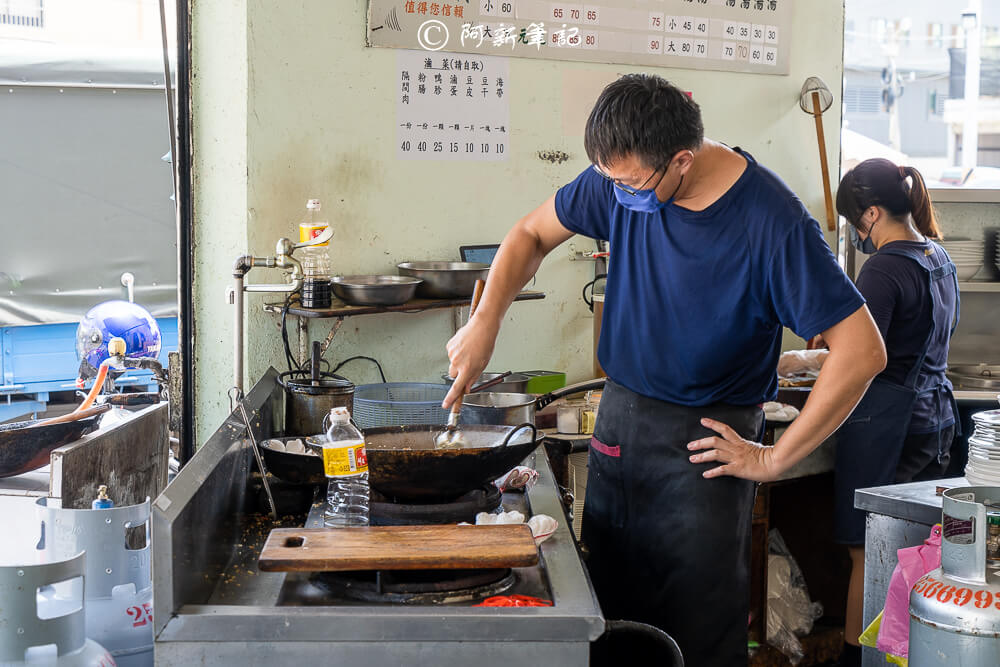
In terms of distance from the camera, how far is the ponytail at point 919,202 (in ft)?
10.5

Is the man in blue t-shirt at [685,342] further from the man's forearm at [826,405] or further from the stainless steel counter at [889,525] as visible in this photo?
the stainless steel counter at [889,525]

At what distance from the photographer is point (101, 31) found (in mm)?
6367

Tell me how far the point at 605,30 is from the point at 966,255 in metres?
2.08

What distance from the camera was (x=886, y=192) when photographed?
315 cm

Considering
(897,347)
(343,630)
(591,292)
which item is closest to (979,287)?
(897,347)

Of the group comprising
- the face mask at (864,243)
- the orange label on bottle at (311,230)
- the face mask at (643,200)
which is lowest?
the face mask at (864,243)

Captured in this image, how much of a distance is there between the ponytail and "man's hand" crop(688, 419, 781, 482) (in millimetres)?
1611

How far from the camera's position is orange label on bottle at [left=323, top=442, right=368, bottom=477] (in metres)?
1.73

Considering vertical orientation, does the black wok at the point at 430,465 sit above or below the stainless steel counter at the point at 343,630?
above

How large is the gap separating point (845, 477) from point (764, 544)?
392 mm

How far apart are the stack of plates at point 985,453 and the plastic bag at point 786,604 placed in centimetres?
142

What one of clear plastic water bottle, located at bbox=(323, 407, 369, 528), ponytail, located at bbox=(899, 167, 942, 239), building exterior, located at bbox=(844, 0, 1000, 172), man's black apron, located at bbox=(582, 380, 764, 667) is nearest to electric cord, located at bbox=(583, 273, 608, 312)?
ponytail, located at bbox=(899, 167, 942, 239)

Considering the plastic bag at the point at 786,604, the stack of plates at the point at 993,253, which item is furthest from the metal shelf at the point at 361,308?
the stack of plates at the point at 993,253

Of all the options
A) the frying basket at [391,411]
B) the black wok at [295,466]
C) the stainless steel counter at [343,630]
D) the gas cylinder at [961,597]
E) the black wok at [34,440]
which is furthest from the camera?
the black wok at [34,440]
